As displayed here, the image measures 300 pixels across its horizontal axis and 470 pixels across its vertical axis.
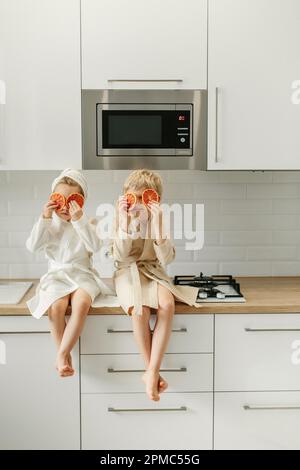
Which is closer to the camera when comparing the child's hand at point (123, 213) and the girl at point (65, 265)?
the girl at point (65, 265)

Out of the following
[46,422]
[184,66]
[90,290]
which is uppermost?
[184,66]

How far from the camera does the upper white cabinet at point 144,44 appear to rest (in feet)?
8.92

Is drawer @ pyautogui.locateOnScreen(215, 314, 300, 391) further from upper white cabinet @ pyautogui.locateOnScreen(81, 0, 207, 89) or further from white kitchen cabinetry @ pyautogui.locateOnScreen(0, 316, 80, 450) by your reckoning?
upper white cabinet @ pyautogui.locateOnScreen(81, 0, 207, 89)

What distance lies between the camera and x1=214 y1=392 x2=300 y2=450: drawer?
105 inches

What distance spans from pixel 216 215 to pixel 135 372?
0.95m

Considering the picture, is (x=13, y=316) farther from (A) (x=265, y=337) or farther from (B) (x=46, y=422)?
(A) (x=265, y=337)

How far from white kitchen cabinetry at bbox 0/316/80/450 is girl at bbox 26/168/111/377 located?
0.09 metres

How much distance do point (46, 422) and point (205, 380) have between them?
67 cm

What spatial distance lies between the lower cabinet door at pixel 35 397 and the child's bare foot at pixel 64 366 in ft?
0.32

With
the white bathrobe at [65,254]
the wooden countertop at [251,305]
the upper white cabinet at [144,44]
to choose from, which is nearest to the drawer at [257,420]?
the wooden countertop at [251,305]

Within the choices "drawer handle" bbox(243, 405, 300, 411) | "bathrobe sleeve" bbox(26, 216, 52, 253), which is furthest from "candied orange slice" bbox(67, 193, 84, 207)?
"drawer handle" bbox(243, 405, 300, 411)

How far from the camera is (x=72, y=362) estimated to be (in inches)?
103

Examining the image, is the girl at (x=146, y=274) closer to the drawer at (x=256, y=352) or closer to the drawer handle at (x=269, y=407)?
the drawer at (x=256, y=352)
